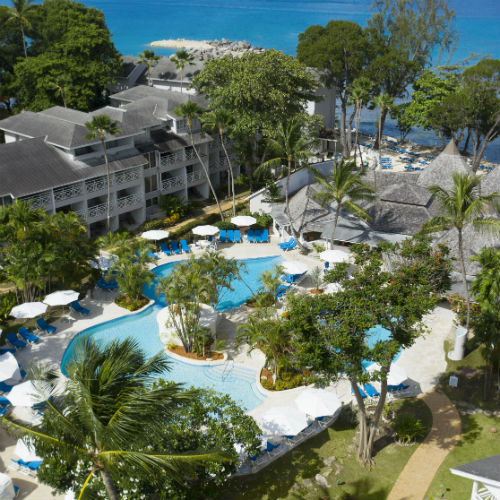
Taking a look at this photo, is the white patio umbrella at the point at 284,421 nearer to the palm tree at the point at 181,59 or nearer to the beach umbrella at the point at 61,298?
the beach umbrella at the point at 61,298

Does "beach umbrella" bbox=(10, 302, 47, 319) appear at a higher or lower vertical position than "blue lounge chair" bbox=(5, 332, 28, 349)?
higher

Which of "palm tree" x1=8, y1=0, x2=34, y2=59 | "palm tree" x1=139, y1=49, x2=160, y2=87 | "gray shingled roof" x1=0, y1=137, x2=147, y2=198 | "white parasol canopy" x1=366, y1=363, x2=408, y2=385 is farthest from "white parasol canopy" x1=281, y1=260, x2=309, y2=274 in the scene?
"palm tree" x1=8, y1=0, x2=34, y2=59

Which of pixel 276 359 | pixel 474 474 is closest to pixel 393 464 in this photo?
pixel 474 474

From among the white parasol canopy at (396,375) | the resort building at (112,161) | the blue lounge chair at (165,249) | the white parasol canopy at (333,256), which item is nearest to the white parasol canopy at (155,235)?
the blue lounge chair at (165,249)

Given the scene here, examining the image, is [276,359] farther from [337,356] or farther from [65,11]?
[65,11]

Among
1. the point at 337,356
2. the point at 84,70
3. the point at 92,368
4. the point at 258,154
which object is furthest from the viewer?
the point at 84,70

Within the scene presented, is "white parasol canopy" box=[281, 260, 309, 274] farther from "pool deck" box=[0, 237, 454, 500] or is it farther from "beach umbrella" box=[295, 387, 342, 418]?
"beach umbrella" box=[295, 387, 342, 418]
